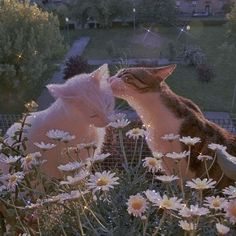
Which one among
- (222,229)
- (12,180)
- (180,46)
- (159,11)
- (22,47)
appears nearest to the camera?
(222,229)

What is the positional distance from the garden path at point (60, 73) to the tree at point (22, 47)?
0.20m

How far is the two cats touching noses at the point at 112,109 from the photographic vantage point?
1.05 meters

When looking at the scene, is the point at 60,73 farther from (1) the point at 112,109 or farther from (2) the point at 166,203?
(2) the point at 166,203

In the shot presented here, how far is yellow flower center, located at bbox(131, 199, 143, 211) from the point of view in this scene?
481mm

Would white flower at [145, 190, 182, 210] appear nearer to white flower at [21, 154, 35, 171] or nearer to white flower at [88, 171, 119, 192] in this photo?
white flower at [88, 171, 119, 192]

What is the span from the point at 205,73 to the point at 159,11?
3.61 meters

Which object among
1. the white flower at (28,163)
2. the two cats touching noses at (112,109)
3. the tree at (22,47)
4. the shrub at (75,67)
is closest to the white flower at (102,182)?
the white flower at (28,163)

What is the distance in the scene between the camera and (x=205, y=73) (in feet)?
21.4

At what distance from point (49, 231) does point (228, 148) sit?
1.81 ft

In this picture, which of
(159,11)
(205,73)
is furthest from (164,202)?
(159,11)

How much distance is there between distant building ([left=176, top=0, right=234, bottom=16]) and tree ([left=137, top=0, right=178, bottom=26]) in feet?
4.92

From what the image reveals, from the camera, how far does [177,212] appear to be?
0.51 metres

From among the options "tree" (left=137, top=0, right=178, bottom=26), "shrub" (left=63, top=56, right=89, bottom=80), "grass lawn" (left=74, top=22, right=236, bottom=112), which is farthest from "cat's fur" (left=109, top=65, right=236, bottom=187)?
"tree" (left=137, top=0, right=178, bottom=26)

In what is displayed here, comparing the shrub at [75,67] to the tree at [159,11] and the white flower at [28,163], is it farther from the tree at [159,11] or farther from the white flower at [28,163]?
the white flower at [28,163]
